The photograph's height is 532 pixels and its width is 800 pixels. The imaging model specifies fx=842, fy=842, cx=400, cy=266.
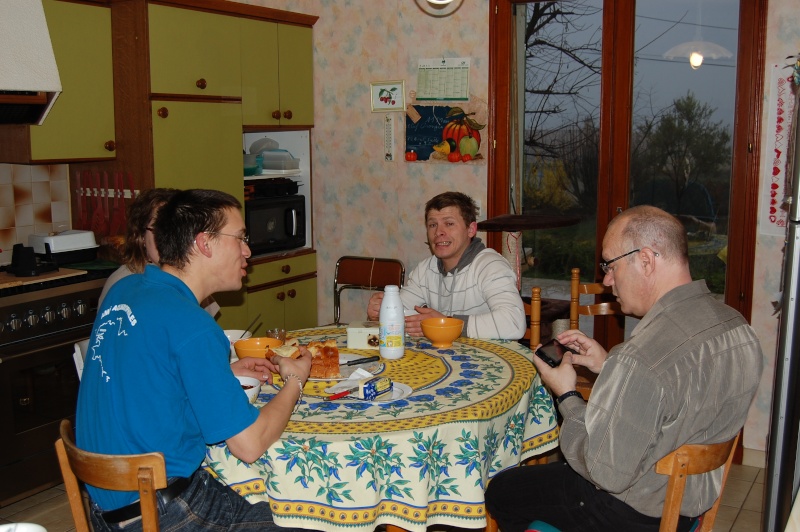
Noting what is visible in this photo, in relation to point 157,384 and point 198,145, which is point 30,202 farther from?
point 157,384

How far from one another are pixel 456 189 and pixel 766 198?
1.59m

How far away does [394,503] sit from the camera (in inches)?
83.0

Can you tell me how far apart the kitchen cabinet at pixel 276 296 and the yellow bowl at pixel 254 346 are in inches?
67.7

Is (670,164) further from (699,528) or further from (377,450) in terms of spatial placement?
(377,450)

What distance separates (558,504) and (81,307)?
2.40 meters

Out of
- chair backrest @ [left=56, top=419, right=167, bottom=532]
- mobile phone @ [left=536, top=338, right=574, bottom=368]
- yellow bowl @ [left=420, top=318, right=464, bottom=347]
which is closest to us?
chair backrest @ [left=56, top=419, right=167, bottom=532]

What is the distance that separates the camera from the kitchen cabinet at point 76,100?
373 cm

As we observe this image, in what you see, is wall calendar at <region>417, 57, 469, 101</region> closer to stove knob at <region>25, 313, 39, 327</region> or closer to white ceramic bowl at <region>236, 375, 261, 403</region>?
stove knob at <region>25, 313, 39, 327</region>

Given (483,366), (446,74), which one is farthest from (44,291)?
(446,74)

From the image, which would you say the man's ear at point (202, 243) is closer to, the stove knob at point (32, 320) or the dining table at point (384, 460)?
the dining table at point (384, 460)

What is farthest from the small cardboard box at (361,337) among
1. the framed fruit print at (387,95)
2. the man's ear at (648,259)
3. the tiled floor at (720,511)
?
the framed fruit print at (387,95)

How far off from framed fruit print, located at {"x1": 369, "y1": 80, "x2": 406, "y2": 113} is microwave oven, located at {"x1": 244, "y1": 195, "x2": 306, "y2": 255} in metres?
Result: 0.72

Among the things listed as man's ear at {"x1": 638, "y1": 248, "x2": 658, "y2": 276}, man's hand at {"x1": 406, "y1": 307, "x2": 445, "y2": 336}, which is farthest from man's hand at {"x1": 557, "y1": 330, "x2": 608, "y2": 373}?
man's hand at {"x1": 406, "y1": 307, "x2": 445, "y2": 336}

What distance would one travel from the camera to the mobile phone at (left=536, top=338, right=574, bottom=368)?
2.42 meters
